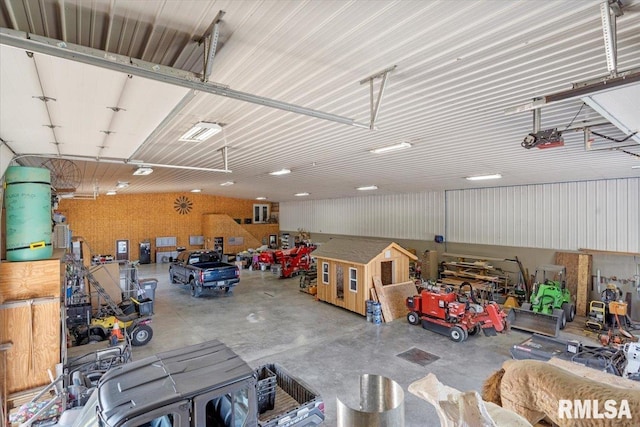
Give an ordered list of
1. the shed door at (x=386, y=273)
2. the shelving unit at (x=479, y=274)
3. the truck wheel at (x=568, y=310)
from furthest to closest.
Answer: the shelving unit at (x=479, y=274) → the shed door at (x=386, y=273) → the truck wheel at (x=568, y=310)

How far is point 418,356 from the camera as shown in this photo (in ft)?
22.8

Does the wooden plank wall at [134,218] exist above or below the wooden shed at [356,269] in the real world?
above

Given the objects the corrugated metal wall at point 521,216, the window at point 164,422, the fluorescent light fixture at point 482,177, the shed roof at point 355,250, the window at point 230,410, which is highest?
the fluorescent light fixture at point 482,177

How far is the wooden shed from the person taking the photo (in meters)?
9.77

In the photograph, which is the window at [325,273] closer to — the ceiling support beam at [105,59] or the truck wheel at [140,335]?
the truck wheel at [140,335]

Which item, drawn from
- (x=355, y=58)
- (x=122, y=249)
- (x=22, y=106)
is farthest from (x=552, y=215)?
(x=122, y=249)

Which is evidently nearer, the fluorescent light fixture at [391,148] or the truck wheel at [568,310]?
the fluorescent light fixture at [391,148]

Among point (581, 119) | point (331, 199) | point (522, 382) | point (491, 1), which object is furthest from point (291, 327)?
point (331, 199)

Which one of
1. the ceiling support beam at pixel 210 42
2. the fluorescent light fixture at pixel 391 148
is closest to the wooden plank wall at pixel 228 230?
the fluorescent light fixture at pixel 391 148

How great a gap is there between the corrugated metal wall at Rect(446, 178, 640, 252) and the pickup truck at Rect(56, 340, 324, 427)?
35.0 feet

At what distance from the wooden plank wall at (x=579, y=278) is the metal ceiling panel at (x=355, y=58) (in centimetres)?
536

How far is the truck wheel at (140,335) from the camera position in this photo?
299 inches

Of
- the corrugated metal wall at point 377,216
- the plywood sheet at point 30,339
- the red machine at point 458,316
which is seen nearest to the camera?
the plywood sheet at point 30,339

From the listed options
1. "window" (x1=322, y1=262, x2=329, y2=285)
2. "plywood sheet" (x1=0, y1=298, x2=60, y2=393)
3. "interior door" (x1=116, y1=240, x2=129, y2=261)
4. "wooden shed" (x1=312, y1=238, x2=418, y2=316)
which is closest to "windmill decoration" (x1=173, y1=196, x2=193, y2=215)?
"interior door" (x1=116, y1=240, x2=129, y2=261)
